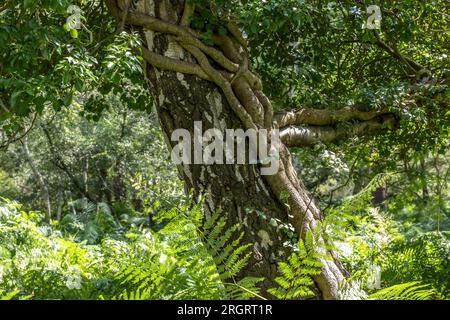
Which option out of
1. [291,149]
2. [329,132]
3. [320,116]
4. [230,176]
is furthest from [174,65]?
[291,149]

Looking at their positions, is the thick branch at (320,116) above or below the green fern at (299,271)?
above

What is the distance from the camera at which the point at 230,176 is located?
322 centimetres

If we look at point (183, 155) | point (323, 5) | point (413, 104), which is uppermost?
point (323, 5)

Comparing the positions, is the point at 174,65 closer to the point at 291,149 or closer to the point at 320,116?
the point at 320,116

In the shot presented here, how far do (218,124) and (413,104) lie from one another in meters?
2.13

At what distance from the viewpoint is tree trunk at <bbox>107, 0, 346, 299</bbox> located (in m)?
3.18

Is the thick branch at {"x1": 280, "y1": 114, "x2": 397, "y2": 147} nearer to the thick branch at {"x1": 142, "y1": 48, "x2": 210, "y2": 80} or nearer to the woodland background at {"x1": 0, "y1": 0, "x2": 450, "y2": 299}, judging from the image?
the woodland background at {"x1": 0, "y1": 0, "x2": 450, "y2": 299}

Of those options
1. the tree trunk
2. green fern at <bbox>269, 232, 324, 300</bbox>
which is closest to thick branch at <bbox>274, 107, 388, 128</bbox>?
the tree trunk

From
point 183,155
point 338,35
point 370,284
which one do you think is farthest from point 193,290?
point 338,35

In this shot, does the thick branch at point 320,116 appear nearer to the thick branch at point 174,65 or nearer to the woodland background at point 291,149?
the woodland background at point 291,149

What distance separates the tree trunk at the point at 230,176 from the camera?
10.4 ft

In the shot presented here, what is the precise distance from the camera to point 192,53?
134 inches

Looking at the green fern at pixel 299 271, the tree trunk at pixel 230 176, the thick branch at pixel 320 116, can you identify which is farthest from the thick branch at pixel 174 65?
the green fern at pixel 299 271
